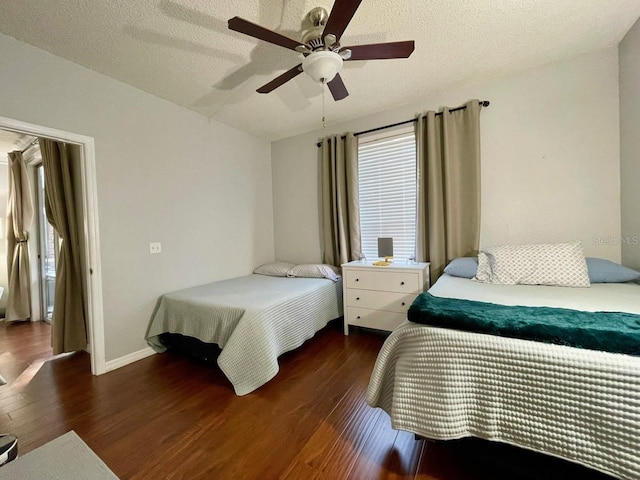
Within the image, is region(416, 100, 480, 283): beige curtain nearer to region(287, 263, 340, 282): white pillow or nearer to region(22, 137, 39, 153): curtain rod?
region(287, 263, 340, 282): white pillow

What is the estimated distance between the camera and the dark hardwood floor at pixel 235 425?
1.20 metres

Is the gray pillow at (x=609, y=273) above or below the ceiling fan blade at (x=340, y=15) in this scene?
below

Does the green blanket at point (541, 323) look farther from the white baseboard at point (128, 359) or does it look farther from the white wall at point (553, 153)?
the white baseboard at point (128, 359)

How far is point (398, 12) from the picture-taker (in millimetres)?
1609

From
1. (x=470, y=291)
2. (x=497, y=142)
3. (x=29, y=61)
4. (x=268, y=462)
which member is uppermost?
(x=29, y=61)

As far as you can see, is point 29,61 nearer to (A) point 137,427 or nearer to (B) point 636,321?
(A) point 137,427

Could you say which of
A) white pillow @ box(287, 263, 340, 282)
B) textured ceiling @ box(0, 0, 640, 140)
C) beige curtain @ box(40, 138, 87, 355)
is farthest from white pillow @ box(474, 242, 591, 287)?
beige curtain @ box(40, 138, 87, 355)

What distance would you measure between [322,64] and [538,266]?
206cm

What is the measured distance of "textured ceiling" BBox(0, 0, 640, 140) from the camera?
1.56 metres

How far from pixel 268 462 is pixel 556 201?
288 cm

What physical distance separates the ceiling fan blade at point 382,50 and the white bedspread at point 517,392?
154 cm

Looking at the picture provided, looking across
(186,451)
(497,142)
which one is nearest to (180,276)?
(186,451)

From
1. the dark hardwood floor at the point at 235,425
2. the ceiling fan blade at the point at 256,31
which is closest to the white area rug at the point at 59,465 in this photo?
the dark hardwood floor at the point at 235,425

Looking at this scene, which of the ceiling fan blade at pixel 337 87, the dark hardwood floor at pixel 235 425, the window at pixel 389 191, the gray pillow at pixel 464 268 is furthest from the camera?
the window at pixel 389 191
